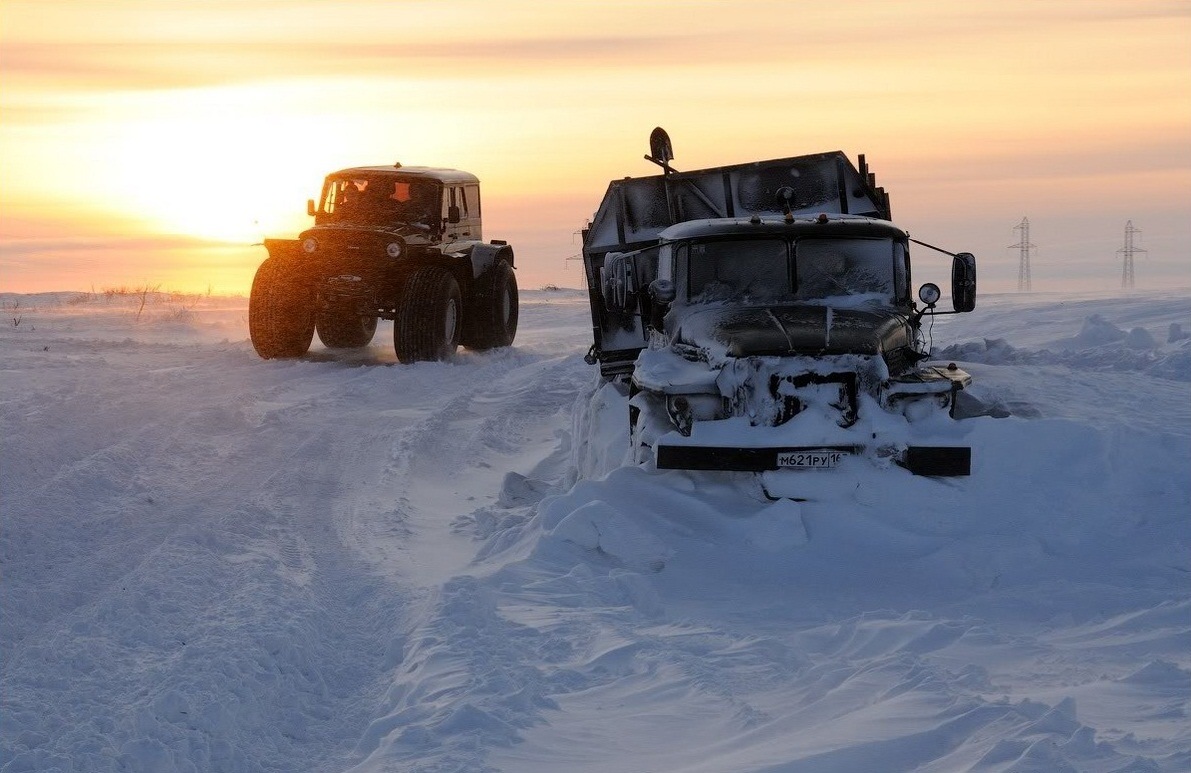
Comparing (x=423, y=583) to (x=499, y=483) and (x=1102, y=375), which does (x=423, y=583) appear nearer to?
(x=499, y=483)

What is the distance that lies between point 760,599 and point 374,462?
499 centimetres

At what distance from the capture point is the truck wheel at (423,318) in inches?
670

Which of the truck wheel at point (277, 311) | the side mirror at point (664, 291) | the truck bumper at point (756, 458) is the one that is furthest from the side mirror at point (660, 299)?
the truck wheel at point (277, 311)

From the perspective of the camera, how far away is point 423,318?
17.0m

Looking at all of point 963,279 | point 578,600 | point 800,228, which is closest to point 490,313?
point 800,228

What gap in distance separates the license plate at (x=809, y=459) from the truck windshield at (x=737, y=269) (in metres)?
1.85

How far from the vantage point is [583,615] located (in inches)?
243

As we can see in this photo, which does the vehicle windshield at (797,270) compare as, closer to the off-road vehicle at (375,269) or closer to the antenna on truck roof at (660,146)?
the antenna on truck roof at (660,146)

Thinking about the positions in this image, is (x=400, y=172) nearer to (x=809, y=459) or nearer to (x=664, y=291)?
(x=664, y=291)

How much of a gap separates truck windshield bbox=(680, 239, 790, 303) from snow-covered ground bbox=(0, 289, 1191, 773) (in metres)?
1.23

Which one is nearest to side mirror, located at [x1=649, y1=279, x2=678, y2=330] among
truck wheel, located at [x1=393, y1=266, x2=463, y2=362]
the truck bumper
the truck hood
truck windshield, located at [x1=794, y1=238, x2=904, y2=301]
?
the truck hood

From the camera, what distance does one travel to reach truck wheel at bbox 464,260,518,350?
63.5 ft

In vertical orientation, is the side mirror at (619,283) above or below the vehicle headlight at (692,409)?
above

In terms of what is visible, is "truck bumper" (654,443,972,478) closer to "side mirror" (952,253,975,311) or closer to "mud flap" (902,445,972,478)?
"mud flap" (902,445,972,478)
